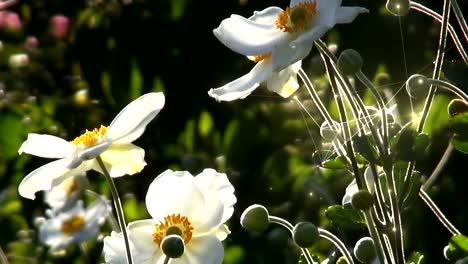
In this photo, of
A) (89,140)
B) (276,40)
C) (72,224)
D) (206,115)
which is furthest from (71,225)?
(276,40)

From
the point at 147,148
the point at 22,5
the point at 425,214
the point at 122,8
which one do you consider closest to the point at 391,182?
the point at 425,214

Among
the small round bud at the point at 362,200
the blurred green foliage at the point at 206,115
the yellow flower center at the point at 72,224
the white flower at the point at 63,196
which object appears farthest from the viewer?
the yellow flower center at the point at 72,224

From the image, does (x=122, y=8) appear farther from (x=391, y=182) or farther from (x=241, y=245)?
(x=391, y=182)

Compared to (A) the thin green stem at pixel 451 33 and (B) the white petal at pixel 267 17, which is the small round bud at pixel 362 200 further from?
(B) the white petal at pixel 267 17

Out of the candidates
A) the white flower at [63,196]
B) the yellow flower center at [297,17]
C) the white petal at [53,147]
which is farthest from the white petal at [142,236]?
the white flower at [63,196]

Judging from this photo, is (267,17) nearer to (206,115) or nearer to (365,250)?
(365,250)
